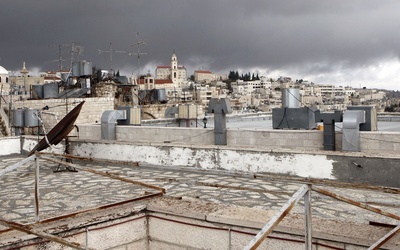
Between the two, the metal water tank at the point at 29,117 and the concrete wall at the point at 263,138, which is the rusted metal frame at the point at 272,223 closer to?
the concrete wall at the point at 263,138

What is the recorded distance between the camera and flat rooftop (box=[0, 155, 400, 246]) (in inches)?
252

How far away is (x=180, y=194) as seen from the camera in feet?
27.0

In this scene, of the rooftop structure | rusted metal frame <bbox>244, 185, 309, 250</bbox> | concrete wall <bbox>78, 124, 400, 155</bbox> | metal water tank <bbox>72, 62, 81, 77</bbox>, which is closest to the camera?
rusted metal frame <bbox>244, 185, 309, 250</bbox>

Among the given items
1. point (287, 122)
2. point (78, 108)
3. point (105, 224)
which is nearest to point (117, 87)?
point (287, 122)

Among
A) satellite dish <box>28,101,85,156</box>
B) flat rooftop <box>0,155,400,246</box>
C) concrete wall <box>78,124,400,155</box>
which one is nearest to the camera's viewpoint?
flat rooftop <box>0,155,400,246</box>

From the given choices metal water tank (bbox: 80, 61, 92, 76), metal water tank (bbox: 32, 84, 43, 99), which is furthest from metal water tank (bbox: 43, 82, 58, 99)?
metal water tank (bbox: 80, 61, 92, 76)

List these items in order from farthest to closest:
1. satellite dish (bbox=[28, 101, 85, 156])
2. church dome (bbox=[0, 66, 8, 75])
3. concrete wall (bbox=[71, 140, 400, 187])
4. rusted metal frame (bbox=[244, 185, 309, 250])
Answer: church dome (bbox=[0, 66, 8, 75]) → satellite dish (bbox=[28, 101, 85, 156]) → concrete wall (bbox=[71, 140, 400, 187]) → rusted metal frame (bbox=[244, 185, 309, 250])

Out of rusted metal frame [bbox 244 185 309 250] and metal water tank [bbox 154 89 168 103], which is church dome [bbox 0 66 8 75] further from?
rusted metal frame [bbox 244 185 309 250]

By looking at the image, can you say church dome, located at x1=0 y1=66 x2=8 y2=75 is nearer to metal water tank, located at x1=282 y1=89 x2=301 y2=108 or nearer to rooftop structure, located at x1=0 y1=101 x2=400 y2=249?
rooftop structure, located at x1=0 y1=101 x2=400 y2=249

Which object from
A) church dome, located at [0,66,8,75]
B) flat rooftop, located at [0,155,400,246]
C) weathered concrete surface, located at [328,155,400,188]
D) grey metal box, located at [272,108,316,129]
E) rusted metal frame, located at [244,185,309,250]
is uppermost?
church dome, located at [0,66,8,75]

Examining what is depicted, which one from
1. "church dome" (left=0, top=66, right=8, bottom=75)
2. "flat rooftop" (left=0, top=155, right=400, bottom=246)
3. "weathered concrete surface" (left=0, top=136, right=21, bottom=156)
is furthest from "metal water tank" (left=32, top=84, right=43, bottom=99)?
"church dome" (left=0, top=66, right=8, bottom=75)

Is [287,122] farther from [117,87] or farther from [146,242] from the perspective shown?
[117,87]

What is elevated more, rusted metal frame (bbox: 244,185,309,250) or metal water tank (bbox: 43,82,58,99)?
metal water tank (bbox: 43,82,58,99)

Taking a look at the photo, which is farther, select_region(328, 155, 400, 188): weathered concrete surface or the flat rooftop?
select_region(328, 155, 400, 188): weathered concrete surface
